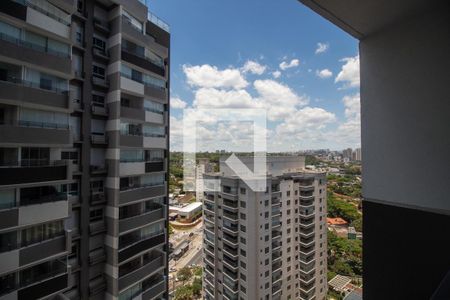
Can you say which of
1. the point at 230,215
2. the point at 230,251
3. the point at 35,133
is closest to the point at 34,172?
the point at 35,133

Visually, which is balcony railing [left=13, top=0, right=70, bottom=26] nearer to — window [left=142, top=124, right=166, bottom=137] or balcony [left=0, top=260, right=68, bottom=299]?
window [left=142, top=124, right=166, bottom=137]

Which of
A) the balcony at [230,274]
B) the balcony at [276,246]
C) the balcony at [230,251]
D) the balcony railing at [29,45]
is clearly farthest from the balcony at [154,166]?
the balcony at [276,246]

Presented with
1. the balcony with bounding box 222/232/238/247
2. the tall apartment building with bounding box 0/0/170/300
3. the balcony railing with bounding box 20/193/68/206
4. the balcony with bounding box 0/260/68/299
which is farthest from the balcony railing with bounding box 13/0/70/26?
the balcony with bounding box 222/232/238/247

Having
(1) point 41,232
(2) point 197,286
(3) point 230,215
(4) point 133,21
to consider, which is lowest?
(2) point 197,286

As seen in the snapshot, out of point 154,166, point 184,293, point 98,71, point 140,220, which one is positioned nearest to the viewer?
point 98,71

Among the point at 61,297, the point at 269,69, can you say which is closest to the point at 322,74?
the point at 269,69

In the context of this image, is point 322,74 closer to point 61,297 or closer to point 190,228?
point 61,297

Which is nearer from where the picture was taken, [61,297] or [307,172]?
[61,297]

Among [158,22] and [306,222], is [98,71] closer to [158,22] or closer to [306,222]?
[158,22]
